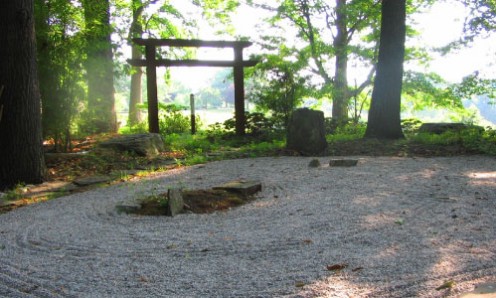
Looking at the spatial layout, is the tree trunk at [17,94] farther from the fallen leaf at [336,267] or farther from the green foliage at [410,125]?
the green foliage at [410,125]

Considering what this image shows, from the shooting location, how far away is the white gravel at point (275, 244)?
10.1 feet

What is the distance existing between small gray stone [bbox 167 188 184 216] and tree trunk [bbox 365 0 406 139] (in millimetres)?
6528

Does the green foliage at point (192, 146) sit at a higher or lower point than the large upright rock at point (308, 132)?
lower

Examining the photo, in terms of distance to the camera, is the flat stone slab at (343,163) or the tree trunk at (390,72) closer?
the flat stone slab at (343,163)

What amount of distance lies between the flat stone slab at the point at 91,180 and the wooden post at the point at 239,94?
549 centimetres

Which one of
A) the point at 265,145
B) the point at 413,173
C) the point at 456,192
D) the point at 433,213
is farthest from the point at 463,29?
the point at 433,213

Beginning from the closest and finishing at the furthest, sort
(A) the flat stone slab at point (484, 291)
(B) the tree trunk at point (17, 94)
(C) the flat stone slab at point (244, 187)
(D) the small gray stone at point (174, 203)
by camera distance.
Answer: (A) the flat stone slab at point (484, 291), (D) the small gray stone at point (174, 203), (C) the flat stone slab at point (244, 187), (B) the tree trunk at point (17, 94)

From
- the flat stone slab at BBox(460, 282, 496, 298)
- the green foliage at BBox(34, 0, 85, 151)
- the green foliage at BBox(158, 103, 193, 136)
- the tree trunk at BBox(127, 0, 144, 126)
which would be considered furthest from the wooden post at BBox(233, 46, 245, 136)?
the flat stone slab at BBox(460, 282, 496, 298)

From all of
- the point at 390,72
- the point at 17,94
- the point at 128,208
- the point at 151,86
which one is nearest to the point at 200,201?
the point at 128,208

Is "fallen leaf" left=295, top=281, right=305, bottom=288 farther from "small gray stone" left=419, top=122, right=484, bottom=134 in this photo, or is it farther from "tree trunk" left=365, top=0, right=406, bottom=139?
"small gray stone" left=419, top=122, right=484, bottom=134

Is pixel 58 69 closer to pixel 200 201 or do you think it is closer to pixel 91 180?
pixel 91 180

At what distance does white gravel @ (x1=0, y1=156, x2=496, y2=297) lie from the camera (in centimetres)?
309

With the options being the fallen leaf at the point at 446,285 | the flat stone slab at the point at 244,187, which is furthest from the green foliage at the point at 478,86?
the fallen leaf at the point at 446,285

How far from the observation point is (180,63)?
12.1 meters
